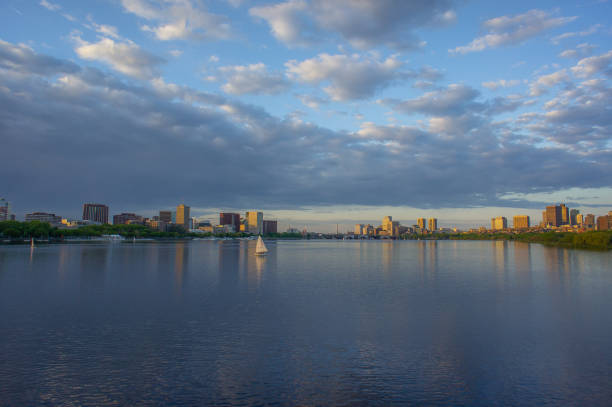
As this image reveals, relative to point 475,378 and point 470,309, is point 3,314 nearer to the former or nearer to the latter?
point 475,378

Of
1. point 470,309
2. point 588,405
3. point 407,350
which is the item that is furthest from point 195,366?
point 470,309

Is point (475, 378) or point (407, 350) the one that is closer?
point (475, 378)

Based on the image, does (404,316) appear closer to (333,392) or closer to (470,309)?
(470,309)

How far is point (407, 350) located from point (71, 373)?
13.6 metres

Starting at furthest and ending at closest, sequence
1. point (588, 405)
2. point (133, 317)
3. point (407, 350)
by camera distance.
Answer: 1. point (133, 317)
2. point (407, 350)
3. point (588, 405)

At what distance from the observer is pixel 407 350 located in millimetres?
17938

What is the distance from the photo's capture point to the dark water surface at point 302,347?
44.0ft

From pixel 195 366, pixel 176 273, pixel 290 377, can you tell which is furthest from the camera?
pixel 176 273

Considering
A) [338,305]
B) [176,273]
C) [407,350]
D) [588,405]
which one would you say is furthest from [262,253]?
[588,405]

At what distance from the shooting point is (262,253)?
9144 cm

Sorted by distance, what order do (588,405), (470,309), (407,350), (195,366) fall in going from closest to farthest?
(588,405), (195,366), (407,350), (470,309)

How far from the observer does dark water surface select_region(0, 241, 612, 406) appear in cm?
1342

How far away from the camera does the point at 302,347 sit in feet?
59.8

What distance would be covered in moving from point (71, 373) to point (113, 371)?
1.45m
